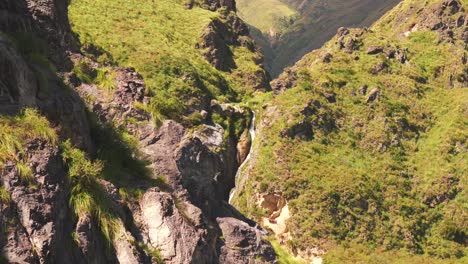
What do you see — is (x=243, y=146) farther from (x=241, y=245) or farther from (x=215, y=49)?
(x=241, y=245)

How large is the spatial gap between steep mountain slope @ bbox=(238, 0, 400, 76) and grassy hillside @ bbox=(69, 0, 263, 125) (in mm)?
87653

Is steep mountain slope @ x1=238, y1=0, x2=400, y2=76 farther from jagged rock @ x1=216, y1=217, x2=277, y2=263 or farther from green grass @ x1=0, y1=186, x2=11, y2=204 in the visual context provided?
green grass @ x1=0, y1=186, x2=11, y2=204

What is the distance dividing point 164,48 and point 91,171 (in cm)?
3888

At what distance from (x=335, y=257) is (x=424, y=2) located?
144ft

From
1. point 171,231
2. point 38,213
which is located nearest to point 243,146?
point 171,231

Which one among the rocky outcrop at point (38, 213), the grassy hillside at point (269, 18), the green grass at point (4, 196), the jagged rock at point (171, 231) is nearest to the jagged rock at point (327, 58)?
the jagged rock at point (171, 231)

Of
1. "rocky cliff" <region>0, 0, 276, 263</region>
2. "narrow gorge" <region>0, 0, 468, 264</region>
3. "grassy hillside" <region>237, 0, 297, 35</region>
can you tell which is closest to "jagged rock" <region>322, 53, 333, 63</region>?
"narrow gorge" <region>0, 0, 468, 264</region>

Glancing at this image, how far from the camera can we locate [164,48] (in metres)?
46.1

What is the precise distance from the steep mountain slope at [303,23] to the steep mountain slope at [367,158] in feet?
315

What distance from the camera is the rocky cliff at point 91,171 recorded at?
7.36m

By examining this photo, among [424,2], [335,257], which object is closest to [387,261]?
[335,257]

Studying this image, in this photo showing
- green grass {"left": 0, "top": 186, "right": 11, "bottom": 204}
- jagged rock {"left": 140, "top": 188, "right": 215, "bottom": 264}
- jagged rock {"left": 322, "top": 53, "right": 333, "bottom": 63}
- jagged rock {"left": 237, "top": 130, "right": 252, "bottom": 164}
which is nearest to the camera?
green grass {"left": 0, "top": 186, "right": 11, "bottom": 204}

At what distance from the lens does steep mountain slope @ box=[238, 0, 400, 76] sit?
148375mm

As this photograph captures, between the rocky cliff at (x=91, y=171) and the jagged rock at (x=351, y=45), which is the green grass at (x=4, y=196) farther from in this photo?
the jagged rock at (x=351, y=45)
